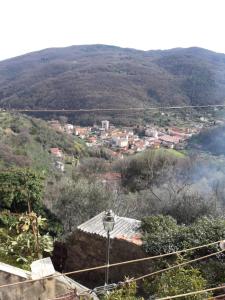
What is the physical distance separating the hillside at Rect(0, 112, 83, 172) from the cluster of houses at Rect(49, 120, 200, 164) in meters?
1.93

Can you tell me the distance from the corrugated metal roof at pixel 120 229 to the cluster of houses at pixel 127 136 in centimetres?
2672

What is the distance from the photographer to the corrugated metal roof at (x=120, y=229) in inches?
336

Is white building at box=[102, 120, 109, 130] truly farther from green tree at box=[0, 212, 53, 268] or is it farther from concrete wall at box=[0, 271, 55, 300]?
concrete wall at box=[0, 271, 55, 300]

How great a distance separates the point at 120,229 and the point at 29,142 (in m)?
31.3

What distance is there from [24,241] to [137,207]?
896cm

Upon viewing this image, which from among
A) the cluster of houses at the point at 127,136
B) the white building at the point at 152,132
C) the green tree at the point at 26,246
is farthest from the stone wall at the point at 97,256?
the white building at the point at 152,132

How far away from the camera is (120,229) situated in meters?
8.91

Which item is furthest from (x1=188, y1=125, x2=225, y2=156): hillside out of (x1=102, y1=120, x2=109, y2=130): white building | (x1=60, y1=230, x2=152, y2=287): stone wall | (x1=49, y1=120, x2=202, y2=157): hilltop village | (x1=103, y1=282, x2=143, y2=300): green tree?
(x1=103, y1=282, x2=143, y2=300): green tree

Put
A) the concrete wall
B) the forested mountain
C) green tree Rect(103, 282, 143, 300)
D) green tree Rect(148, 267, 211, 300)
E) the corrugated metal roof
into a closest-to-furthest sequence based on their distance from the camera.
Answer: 1. green tree Rect(103, 282, 143, 300)
2. green tree Rect(148, 267, 211, 300)
3. the concrete wall
4. the corrugated metal roof
5. the forested mountain

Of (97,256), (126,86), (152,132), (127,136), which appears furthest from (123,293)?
(126,86)

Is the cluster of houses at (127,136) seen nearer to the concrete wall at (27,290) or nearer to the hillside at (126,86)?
the hillside at (126,86)

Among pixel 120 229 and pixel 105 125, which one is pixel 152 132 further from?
pixel 120 229

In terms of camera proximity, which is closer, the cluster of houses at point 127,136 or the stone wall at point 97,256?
the stone wall at point 97,256

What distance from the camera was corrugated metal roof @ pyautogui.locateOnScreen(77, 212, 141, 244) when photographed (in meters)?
8.54
